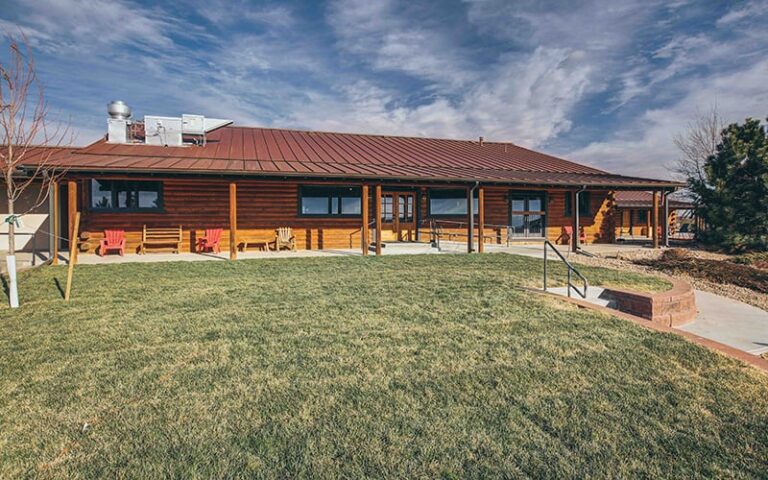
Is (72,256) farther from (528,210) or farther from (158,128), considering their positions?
(528,210)

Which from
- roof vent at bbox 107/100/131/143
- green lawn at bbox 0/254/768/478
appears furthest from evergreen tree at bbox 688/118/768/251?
roof vent at bbox 107/100/131/143

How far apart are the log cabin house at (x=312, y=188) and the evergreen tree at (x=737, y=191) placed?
2472 mm

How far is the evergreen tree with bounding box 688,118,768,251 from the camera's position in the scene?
588 inches

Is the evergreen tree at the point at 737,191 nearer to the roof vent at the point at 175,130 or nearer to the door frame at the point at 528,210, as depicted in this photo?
the door frame at the point at 528,210

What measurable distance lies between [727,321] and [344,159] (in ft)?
39.9

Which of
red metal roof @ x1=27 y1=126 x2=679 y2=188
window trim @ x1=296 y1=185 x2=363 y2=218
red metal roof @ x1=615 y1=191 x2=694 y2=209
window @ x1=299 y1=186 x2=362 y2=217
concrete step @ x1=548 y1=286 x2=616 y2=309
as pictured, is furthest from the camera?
red metal roof @ x1=615 y1=191 x2=694 y2=209

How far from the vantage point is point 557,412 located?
2.69 meters

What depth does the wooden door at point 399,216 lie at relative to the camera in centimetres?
1539

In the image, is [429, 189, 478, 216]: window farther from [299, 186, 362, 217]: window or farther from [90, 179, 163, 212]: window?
[90, 179, 163, 212]: window

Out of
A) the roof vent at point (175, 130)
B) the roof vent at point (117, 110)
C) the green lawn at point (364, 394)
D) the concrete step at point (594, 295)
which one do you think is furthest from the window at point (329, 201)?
the concrete step at point (594, 295)

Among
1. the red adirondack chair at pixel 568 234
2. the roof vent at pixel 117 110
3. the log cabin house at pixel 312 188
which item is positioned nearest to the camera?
the log cabin house at pixel 312 188

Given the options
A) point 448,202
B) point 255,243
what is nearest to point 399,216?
point 448,202

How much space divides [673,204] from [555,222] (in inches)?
687

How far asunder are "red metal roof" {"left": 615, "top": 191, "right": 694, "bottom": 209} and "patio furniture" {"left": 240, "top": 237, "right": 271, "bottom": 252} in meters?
23.1
